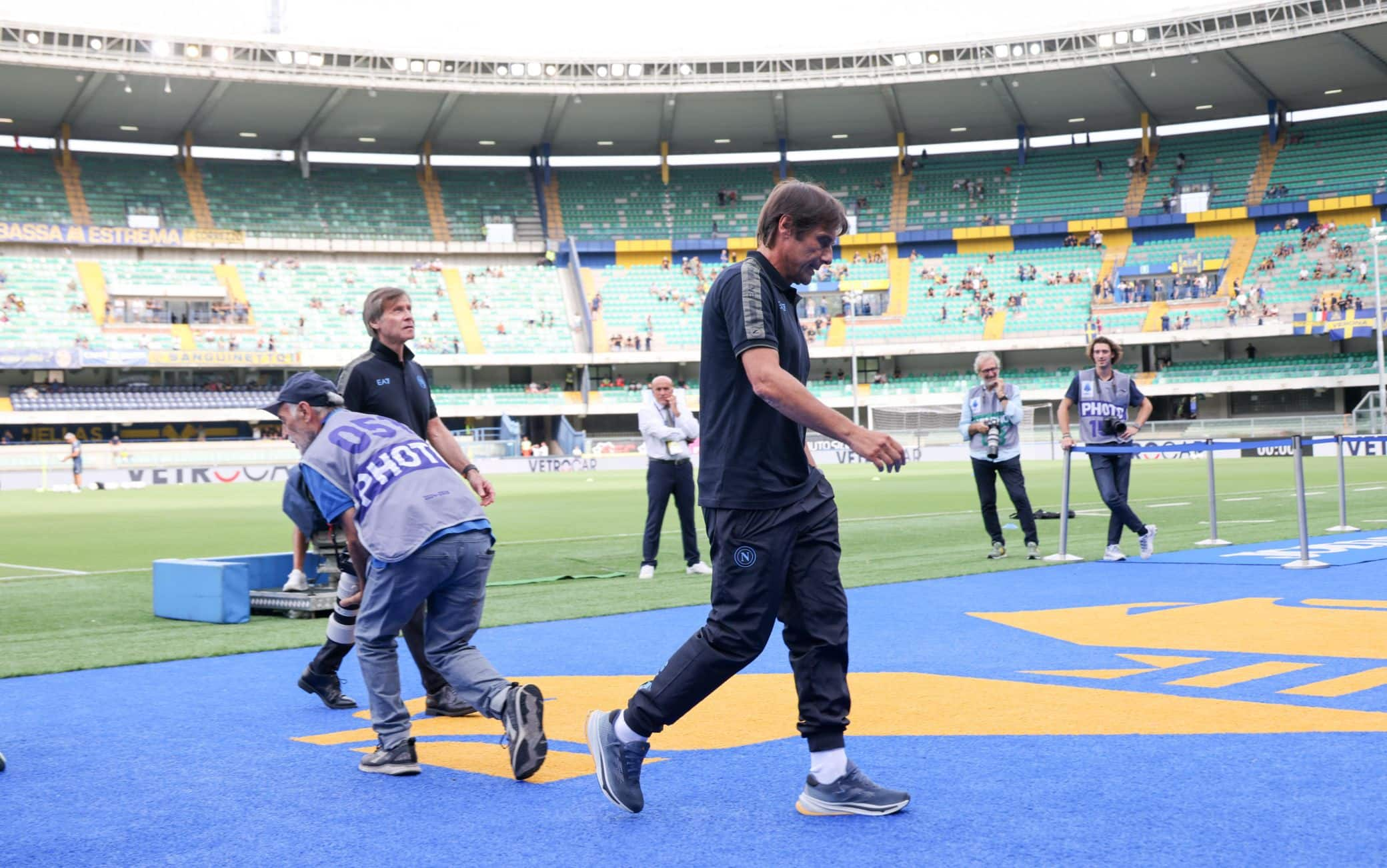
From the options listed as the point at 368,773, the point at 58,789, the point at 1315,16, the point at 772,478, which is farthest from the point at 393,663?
the point at 1315,16

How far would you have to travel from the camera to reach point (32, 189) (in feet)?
181

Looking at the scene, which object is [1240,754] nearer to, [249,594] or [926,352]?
[249,594]

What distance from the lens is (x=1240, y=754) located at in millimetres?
4480

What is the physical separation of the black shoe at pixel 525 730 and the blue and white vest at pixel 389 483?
2.15 feet

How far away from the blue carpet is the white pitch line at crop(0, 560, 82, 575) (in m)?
7.34

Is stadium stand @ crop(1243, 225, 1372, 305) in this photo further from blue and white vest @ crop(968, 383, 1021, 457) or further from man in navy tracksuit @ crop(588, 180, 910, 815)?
man in navy tracksuit @ crop(588, 180, 910, 815)

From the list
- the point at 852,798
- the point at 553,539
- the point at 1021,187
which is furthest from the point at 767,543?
the point at 1021,187

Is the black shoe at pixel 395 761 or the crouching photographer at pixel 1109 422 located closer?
the black shoe at pixel 395 761

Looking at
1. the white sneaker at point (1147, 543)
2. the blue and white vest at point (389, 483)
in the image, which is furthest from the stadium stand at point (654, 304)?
the blue and white vest at point (389, 483)

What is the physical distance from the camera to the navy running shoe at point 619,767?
4.05 meters

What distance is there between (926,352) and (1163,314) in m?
10.4

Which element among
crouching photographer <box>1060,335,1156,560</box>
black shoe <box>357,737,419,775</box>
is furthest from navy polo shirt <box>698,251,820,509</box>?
crouching photographer <box>1060,335,1156,560</box>

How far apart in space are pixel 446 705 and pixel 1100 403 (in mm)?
7456

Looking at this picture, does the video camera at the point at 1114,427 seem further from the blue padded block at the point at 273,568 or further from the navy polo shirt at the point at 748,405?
the navy polo shirt at the point at 748,405
